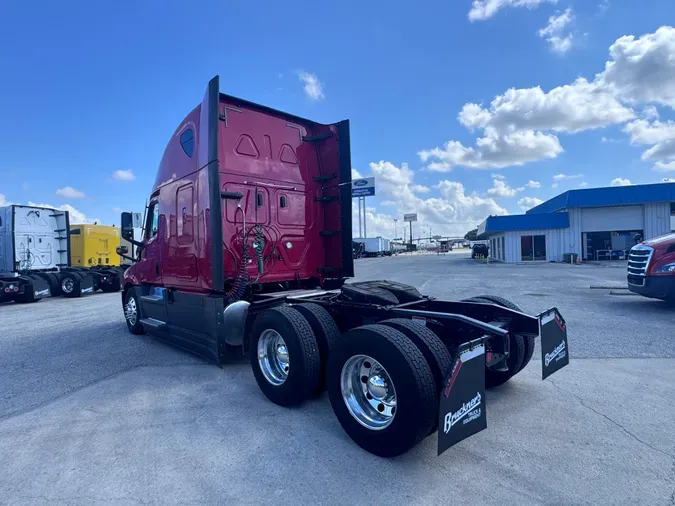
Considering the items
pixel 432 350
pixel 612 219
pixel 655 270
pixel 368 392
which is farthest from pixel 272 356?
pixel 612 219

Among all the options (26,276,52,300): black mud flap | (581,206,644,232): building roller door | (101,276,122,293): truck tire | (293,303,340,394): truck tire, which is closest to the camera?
(293,303,340,394): truck tire

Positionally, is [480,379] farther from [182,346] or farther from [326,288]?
[182,346]

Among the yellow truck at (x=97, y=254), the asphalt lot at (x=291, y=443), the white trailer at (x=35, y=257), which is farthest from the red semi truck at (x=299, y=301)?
the yellow truck at (x=97, y=254)

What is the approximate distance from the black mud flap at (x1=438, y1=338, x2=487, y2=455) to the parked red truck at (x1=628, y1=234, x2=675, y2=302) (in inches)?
316

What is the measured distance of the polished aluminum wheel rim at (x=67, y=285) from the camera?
15.1 meters

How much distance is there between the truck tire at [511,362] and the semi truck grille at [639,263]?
6.72 meters

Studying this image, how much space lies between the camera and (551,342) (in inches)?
140

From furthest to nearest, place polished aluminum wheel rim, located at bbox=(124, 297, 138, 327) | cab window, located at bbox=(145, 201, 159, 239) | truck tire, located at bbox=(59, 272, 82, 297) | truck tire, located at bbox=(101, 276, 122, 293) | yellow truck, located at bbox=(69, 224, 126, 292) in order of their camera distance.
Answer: truck tire, located at bbox=(101, 276, 122, 293) → yellow truck, located at bbox=(69, 224, 126, 292) → truck tire, located at bbox=(59, 272, 82, 297) → polished aluminum wheel rim, located at bbox=(124, 297, 138, 327) → cab window, located at bbox=(145, 201, 159, 239)

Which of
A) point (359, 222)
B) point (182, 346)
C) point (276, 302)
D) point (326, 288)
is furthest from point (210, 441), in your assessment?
point (359, 222)

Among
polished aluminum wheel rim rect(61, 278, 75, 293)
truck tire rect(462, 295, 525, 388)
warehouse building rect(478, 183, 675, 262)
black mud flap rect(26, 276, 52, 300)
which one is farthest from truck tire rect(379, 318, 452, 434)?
warehouse building rect(478, 183, 675, 262)

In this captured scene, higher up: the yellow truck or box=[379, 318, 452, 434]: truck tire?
the yellow truck

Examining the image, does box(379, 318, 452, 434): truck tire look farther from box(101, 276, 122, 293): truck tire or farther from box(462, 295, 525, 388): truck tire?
box(101, 276, 122, 293): truck tire

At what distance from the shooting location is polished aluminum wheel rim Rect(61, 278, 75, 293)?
49.6 ft

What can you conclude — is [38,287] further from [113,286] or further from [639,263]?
[639,263]
